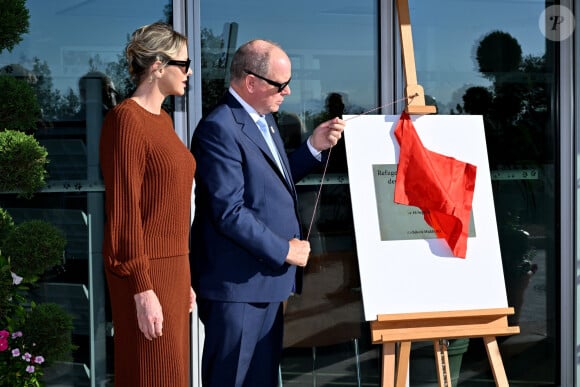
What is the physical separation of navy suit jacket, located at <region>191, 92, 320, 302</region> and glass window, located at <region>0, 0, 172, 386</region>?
3.05 ft

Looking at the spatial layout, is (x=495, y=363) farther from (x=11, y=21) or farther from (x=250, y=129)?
(x=11, y=21)

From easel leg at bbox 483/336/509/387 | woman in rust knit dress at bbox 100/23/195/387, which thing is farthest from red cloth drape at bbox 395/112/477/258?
woman in rust knit dress at bbox 100/23/195/387

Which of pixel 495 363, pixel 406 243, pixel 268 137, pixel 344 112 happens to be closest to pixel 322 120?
pixel 344 112

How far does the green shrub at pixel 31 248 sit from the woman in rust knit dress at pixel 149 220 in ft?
1.91

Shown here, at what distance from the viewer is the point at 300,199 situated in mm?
3879

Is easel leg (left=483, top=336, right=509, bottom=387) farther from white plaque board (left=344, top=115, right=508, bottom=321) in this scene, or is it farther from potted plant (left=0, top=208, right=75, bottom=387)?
potted plant (left=0, top=208, right=75, bottom=387)

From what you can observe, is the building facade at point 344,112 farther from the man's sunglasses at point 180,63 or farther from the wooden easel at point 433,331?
the man's sunglasses at point 180,63

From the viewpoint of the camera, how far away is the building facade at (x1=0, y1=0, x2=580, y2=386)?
11.8 ft

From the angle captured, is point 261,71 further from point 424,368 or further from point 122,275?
point 424,368

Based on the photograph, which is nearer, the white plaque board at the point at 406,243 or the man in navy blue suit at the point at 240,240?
the man in navy blue suit at the point at 240,240

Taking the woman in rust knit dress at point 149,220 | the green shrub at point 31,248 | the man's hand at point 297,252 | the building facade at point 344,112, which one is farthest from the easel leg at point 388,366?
the green shrub at point 31,248

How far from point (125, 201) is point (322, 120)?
1714mm

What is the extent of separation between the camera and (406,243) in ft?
10.8

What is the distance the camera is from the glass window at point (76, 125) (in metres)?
3.56
